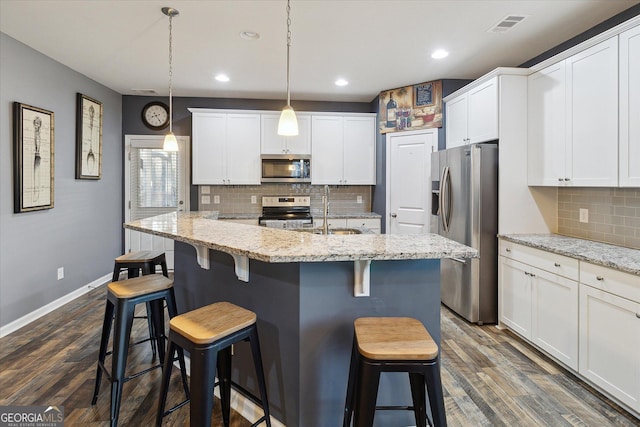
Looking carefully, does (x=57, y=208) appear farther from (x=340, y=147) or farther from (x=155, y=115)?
(x=340, y=147)

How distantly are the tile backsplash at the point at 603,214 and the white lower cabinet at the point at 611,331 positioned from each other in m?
0.70

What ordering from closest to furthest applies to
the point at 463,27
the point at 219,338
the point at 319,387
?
the point at 219,338 → the point at 319,387 → the point at 463,27

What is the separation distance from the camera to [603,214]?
2836 mm

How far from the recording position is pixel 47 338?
10.0ft

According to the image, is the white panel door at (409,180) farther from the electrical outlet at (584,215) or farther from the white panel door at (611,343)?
the white panel door at (611,343)

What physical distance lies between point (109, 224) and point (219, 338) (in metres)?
4.26

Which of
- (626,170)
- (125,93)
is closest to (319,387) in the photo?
(626,170)

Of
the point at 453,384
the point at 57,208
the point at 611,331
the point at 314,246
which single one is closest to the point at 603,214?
the point at 611,331

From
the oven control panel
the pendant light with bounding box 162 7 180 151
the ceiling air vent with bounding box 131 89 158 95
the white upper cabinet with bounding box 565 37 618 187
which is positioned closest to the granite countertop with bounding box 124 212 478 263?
the pendant light with bounding box 162 7 180 151

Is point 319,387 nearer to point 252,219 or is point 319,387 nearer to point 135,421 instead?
point 135,421

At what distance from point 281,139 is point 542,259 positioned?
3.60m

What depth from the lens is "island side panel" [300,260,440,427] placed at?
5.54 feet

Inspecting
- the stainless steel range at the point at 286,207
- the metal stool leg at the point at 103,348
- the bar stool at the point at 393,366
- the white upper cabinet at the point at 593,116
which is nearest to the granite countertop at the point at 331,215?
the stainless steel range at the point at 286,207

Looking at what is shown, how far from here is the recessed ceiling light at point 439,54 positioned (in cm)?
349
